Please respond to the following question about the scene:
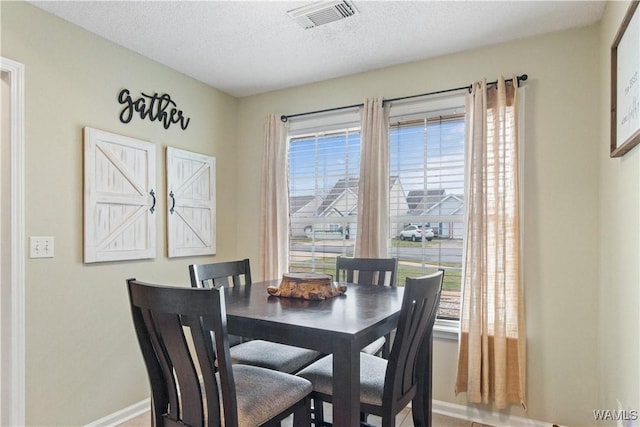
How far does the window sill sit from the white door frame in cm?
250

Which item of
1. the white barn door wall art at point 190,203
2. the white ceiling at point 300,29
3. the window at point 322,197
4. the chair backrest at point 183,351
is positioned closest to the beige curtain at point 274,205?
the window at point 322,197

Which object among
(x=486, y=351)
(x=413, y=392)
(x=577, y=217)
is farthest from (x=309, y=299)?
(x=577, y=217)

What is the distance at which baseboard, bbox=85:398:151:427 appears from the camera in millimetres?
2534

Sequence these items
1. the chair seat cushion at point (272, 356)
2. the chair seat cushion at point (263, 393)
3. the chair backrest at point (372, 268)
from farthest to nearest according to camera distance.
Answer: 1. the chair backrest at point (372, 268)
2. the chair seat cushion at point (272, 356)
3. the chair seat cushion at point (263, 393)

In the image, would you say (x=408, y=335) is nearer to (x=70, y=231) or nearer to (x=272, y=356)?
(x=272, y=356)

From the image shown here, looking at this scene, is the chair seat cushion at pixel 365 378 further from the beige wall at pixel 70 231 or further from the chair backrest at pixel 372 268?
the beige wall at pixel 70 231

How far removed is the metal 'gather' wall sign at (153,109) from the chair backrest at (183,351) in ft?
5.65

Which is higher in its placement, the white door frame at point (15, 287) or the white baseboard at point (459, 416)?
the white door frame at point (15, 287)

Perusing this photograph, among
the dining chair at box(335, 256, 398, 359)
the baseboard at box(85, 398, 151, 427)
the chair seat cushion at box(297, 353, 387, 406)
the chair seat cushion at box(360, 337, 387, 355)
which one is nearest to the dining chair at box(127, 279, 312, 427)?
the chair seat cushion at box(297, 353, 387, 406)

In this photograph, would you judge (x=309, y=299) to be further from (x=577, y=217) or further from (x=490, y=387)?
(x=577, y=217)

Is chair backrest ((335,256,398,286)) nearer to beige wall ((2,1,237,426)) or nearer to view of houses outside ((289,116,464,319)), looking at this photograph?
view of houses outside ((289,116,464,319))

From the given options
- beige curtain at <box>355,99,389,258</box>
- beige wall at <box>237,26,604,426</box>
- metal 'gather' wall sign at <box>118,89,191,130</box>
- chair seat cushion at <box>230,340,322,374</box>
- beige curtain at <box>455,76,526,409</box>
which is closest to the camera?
chair seat cushion at <box>230,340,322,374</box>

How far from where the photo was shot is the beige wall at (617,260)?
5.12 feet

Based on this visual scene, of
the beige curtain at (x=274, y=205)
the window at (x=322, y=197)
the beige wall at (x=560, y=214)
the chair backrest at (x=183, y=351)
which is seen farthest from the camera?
the beige curtain at (x=274, y=205)
